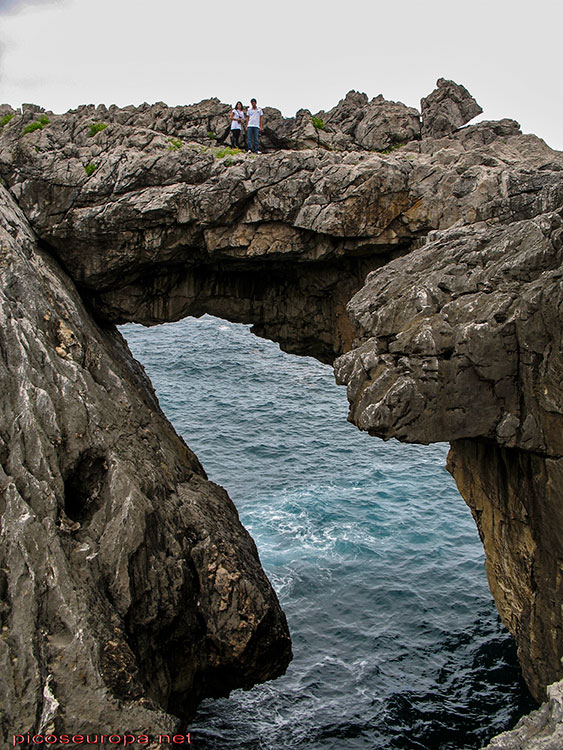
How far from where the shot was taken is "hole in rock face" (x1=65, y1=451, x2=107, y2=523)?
24500 millimetres

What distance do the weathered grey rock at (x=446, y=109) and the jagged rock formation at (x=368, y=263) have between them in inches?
4.8

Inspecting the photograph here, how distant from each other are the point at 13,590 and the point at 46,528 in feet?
7.28

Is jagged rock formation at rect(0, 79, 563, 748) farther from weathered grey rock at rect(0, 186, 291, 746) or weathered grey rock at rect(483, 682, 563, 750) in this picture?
weathered grey rock at rect(483, 682, 563, 750)

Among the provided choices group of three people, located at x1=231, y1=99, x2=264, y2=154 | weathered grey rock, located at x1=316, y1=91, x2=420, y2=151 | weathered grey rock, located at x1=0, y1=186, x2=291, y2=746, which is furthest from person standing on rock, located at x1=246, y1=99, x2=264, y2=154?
weathered grey rock, located at x1=0, y1=186, x2=291, y2=746

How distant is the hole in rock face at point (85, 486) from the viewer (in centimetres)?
2450

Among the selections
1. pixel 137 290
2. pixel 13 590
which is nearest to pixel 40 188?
pixel 137 290

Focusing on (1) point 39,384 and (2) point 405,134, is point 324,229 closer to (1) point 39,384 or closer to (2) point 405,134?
(2) point 405,134

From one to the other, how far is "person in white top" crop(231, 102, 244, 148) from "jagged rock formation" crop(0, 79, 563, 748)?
3.98ft

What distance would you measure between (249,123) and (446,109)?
11066 millimetres

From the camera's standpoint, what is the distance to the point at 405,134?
3794cm

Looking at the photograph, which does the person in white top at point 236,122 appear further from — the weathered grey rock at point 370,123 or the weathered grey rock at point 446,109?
the weathered grey rock at point 446,109

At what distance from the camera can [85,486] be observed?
82.8 ft

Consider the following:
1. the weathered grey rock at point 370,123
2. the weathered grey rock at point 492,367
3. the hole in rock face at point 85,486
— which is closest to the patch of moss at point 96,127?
the weathered grey rock at point 370,123

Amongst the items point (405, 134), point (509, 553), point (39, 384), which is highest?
point (405, 134)
